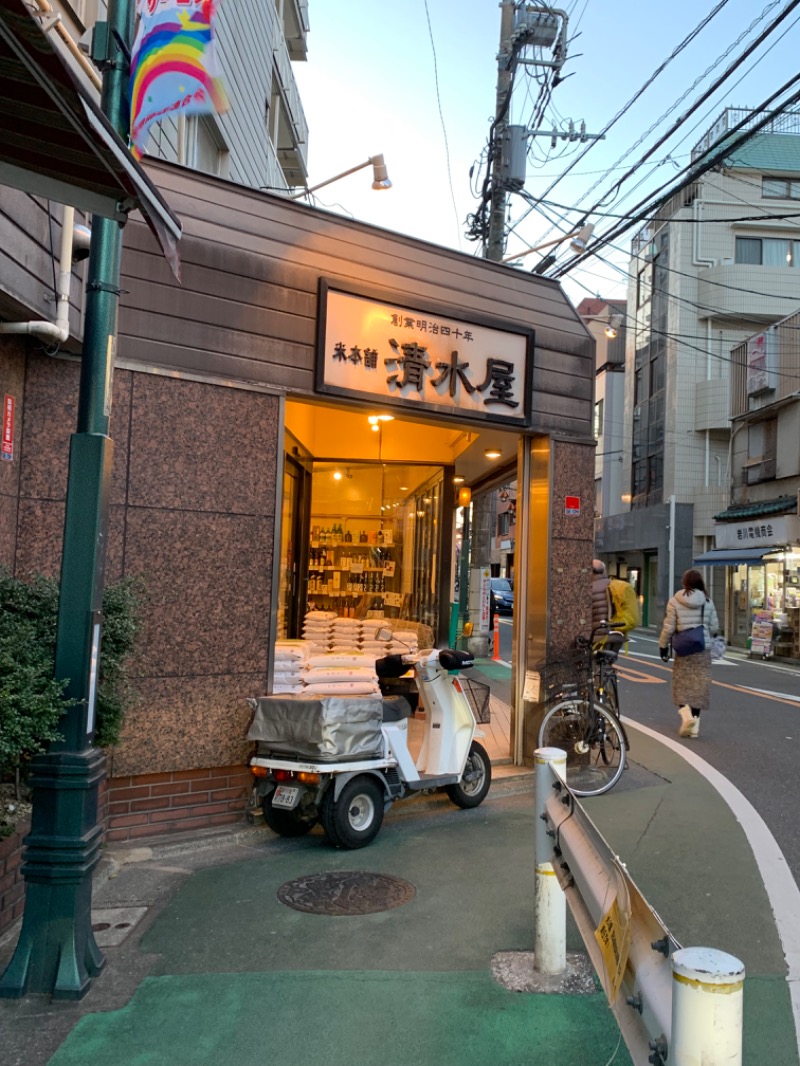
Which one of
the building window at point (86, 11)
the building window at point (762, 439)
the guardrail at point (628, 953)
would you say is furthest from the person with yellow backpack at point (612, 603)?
the building window at point (762, 439)

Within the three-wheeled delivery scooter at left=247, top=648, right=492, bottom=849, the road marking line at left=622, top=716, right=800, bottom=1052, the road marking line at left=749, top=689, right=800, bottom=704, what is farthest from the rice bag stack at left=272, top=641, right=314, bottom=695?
the road marking line at left=749, top=689, right=800, bottom=704

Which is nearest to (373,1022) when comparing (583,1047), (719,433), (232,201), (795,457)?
(583,1047)

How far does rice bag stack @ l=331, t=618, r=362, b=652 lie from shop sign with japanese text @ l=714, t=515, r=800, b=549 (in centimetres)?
1754

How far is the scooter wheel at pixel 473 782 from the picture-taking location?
6277 mm

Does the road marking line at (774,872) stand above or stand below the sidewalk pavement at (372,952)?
above

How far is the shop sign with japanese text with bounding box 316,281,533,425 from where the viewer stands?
6266 mm

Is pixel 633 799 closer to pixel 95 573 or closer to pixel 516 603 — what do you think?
pixel 516 603

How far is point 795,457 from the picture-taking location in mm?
23141

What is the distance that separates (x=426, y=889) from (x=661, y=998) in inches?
117

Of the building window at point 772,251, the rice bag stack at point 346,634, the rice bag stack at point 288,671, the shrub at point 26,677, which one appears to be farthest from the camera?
the building window at point 772,251

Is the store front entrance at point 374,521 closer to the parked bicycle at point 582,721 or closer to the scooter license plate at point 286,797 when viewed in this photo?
the parked bicycle at point 582,721

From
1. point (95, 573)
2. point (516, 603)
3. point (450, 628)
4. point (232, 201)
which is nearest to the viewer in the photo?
point (95, 573)

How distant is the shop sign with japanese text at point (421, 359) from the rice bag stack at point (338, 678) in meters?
2.21

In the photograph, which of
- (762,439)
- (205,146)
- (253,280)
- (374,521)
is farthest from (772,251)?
(253,280)
